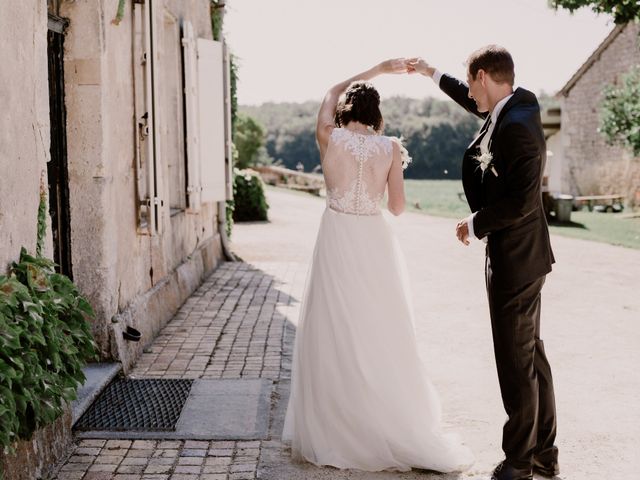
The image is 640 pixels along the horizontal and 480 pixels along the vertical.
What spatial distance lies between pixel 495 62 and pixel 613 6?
370 inches

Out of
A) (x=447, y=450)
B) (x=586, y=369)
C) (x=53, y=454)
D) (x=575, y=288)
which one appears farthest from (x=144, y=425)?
(x=575, y=288)

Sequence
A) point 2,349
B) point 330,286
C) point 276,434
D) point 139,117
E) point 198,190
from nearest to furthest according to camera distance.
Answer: point 2,349
point 330,286
point 276,434
point 139,117
point 198,190

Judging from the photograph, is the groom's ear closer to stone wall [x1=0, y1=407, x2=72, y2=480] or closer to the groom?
the groom

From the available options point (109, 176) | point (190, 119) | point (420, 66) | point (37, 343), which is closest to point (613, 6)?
point (190, 119)

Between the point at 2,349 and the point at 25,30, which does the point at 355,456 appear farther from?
the point at 25,30

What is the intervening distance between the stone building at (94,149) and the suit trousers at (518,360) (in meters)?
2.31

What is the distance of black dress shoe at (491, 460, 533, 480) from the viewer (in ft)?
12.6

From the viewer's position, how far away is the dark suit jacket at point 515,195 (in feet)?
11.9

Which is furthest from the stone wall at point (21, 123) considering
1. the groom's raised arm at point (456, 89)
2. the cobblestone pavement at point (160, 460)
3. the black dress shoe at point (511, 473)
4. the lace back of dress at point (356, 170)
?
the black dress shoe at point (511, 473)

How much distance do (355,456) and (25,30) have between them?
105 inches

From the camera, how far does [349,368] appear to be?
420 centimetres

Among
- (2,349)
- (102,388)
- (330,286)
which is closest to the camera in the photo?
(2,349)

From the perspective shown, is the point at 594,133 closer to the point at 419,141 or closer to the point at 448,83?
the point at 448,83

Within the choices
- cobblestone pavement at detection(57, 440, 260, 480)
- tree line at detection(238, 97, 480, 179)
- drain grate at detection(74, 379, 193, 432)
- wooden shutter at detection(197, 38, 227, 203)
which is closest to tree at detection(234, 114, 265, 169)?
wooden shutter at detection(197, 38, 227, 203)
